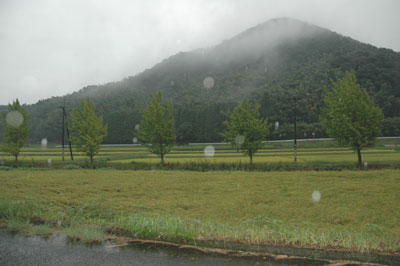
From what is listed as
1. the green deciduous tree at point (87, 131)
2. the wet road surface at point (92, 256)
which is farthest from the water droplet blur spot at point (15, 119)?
the wet road surface at point (92, 256)

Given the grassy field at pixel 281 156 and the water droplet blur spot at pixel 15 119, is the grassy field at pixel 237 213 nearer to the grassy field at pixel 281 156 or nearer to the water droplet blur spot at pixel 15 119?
the grassy field at pixel 281 156

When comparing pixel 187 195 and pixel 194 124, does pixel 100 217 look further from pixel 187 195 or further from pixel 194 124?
pixel 194 124

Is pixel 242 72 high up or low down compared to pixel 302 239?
up

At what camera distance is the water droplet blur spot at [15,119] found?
42.9 m

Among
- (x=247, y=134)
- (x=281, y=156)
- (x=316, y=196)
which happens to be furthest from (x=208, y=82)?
(x=316, y=196)

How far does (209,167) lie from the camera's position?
2861 centimetres

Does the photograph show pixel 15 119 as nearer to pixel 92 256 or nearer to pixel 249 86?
pixel 92 256

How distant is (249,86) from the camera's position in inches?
4503

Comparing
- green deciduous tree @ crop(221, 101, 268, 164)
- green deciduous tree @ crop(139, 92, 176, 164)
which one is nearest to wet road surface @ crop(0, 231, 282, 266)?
green deciduous tree @ crop(139, 92, 176, 164)

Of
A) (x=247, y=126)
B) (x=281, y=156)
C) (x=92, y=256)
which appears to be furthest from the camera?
(x=281, y=156)

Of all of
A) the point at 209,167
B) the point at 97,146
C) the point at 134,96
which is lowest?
the point at 209,167

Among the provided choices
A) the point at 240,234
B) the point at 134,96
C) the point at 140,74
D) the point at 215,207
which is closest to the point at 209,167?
the point at 215,207

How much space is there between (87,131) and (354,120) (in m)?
32.5

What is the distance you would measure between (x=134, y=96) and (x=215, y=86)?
3392 cm
